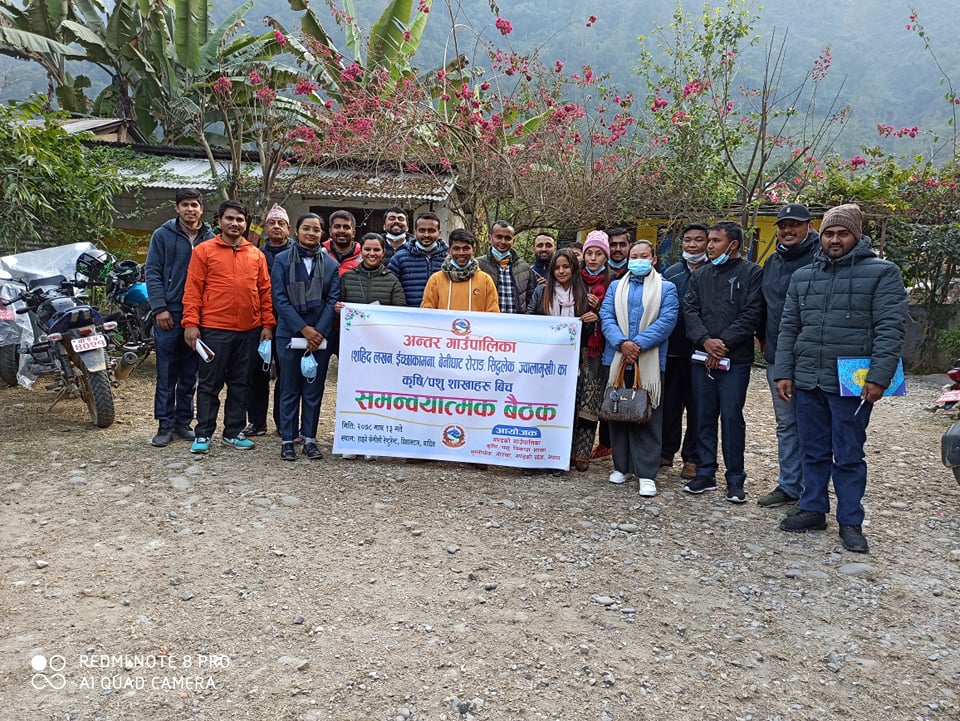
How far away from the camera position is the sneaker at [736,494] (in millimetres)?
4633

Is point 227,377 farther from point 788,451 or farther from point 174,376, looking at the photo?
point 788,451

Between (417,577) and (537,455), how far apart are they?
67.6 inches

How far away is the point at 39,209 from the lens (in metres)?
7.77

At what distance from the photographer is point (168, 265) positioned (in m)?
5.39

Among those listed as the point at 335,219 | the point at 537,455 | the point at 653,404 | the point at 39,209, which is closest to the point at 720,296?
the point at 653,404

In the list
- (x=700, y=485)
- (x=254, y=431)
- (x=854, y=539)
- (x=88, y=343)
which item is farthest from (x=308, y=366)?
(x=854, y=539)

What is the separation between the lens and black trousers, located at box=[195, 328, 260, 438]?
17.1 ft

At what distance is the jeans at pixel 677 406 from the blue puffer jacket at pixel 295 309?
2.37m

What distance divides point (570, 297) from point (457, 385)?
38.5 inches

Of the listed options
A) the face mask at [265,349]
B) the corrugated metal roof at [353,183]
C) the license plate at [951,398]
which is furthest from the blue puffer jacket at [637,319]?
the corrugated metal roof at [353,183]

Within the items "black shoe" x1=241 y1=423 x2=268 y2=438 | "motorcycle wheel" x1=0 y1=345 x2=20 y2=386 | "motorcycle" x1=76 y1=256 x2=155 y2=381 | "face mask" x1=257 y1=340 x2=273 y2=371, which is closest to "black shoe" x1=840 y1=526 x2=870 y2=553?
"face mask" x1=257 y1=340 x2=273 y2=371

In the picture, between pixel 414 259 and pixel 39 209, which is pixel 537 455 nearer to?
pixel 414 259

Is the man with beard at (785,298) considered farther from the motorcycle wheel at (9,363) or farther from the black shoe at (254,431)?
the motorcycle wheel at (9,363)

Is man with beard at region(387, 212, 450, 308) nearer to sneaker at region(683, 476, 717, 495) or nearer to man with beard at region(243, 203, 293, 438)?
man with beard at region(243, 203, 293, 438)
